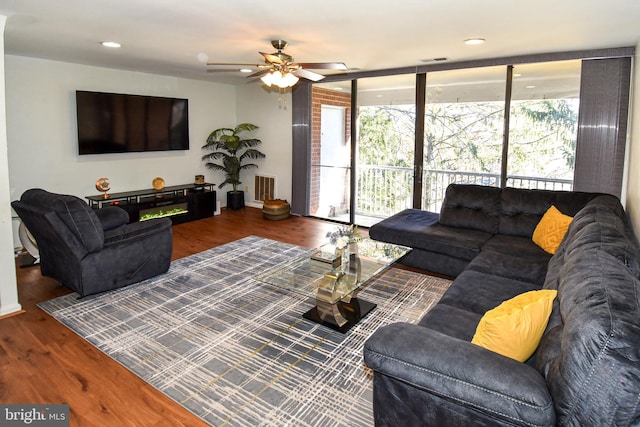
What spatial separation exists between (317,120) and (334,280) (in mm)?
4050

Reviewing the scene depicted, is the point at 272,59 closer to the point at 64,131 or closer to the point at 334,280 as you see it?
the point at 334,280

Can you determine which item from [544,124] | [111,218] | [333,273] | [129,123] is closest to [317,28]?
[333,273]

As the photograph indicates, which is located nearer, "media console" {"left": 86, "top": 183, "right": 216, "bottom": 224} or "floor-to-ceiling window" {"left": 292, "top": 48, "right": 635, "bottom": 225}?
"floor-to-ceiling window" {"left": 292, "top": 48, "right": 635, "bottom": 225}

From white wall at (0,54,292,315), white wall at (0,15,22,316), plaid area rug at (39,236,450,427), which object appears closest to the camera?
plaid area rug at (39,236,450,427)

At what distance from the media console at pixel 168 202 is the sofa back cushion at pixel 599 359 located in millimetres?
5537

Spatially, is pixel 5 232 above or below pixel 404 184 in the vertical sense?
below

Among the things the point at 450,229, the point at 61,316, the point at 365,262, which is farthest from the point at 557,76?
the point at 61,316

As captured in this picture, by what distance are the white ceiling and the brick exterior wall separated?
141 centimetres

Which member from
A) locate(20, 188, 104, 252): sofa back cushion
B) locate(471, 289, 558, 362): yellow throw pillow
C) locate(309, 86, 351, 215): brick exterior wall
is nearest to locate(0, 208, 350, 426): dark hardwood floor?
locate(20, 188, 104, 252): sofa back cushion

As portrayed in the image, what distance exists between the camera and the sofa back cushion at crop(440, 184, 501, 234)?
4293 millimetres

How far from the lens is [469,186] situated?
4578mm

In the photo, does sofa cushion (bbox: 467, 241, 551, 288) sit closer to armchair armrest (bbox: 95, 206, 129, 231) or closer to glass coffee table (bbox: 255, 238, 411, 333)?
glass coffee table (bbox: 255, 238, 411, 333)

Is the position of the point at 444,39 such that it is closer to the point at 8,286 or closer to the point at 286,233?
the point at 286,233

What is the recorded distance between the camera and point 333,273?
10.5 ft
